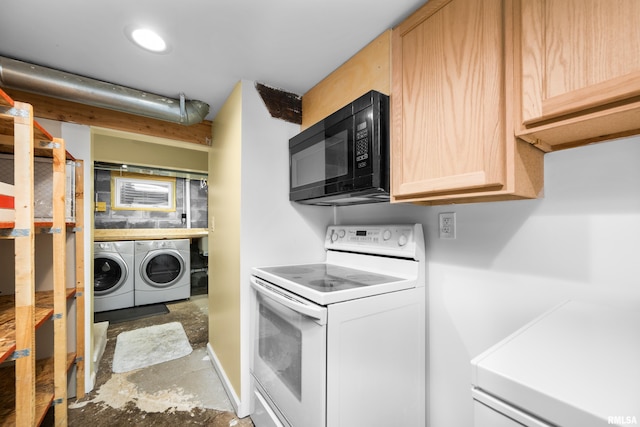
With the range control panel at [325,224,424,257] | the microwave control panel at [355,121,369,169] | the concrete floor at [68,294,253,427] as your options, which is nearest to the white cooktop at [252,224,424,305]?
the range control panel at [325,224,424,257]

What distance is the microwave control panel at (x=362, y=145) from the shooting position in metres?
1.25

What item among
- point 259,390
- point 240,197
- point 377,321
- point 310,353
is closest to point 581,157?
point 377,321

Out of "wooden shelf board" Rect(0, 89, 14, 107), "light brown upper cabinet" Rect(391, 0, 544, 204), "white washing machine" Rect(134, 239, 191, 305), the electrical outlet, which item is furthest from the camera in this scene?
"white washing machine" Rect(134, 239, 191, 305)

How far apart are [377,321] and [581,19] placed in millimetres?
1186

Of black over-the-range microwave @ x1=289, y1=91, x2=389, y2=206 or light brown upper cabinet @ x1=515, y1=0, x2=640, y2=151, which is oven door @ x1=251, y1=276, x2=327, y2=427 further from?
light brown upper cabinet @ x1=515, y1=0, x2=640, y2=151

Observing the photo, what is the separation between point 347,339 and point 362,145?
0.86 meters

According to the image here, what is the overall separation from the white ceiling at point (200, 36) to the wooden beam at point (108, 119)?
33 centimetres

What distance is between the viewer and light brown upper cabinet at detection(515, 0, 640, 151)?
0.65 meters

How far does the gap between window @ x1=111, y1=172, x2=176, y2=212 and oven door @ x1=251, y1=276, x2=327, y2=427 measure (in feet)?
12.1

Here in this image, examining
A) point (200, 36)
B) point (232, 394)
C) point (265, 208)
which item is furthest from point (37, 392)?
point (200, 36)

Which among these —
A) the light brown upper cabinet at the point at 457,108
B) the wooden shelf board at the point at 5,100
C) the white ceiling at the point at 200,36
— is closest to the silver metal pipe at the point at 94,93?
the white ceiling at the point at 200,36

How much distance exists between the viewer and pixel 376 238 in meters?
1.58

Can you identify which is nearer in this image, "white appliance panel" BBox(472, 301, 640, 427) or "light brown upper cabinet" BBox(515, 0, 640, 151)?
"white appliance panel" BBox(472, 301, 640, 427)

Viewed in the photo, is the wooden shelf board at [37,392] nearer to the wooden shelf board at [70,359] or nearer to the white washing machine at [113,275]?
the wooden shelf board at [70,359]
